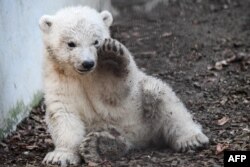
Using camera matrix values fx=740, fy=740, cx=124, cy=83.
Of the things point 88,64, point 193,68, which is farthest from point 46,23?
point 193,68

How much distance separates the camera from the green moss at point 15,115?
278 inches

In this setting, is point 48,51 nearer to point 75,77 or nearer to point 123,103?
point 75,77

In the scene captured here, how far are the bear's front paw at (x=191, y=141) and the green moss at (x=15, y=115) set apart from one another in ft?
5.93

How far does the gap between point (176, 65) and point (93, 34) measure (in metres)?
3.55

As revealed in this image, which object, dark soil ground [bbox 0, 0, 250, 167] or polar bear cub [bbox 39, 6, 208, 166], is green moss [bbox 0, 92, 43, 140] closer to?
dark soil ground [bbox 0, 0, 250, 167]

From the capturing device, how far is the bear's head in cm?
587

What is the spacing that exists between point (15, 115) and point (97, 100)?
1.62 metres

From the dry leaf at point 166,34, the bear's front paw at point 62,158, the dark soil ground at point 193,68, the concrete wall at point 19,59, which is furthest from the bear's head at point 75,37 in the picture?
the dry leaf at point 166,34

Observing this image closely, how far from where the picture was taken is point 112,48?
5.69 m

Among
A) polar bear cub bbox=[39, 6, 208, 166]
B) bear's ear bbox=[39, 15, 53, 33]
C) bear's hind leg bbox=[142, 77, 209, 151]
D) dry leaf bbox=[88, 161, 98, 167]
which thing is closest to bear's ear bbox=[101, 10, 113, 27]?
polar bear cub bbox=[39, 6, 208, 166]

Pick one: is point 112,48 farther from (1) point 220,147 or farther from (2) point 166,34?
(2) point 166,34

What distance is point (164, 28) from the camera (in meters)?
11.5

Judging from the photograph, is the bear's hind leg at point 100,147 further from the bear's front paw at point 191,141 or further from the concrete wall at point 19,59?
the concrete wall at point 19,59

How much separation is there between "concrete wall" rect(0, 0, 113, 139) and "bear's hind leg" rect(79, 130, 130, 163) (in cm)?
150
